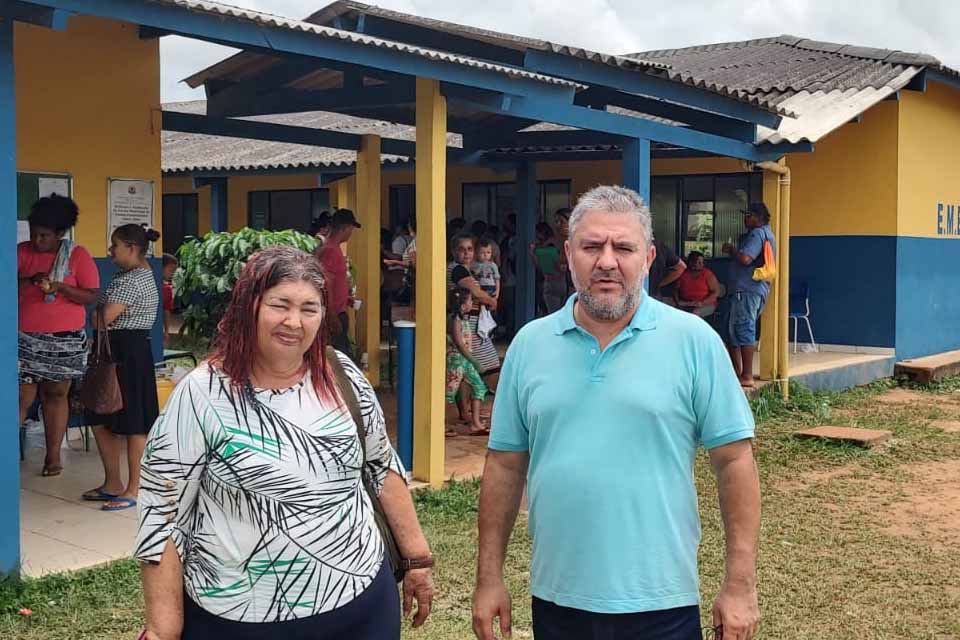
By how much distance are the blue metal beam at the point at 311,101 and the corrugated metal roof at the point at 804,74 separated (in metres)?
2.26

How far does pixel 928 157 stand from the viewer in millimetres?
14586

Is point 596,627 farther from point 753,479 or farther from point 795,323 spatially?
point 795,323

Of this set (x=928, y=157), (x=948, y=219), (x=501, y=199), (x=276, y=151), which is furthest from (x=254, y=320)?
(x=276, y=151)

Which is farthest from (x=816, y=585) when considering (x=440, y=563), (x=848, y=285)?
(x=848, y=285)

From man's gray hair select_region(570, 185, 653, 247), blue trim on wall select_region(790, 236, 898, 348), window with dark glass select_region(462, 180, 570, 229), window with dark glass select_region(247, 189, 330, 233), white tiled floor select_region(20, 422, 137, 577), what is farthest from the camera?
window with dark glass select_region(247, 189, 330, 233)

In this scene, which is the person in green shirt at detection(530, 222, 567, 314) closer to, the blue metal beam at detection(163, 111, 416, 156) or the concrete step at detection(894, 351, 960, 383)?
the blue metal beam at detection(163, 111, 416, 156)

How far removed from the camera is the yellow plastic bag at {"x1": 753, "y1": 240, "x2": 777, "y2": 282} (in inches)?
435

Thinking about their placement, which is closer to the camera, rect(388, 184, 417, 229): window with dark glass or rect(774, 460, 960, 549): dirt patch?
rect(774, 460, 960, 549): dirt patch

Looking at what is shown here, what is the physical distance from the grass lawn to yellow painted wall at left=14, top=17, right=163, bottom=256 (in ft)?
11.8

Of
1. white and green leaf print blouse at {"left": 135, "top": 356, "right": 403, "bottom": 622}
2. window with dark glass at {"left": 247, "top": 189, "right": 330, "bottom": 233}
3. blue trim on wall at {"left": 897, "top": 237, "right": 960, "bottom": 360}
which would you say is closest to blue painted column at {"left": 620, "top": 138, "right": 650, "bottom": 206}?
blue trim on wall at {"left": 897, "top": 237, "right": 960, "bottom": 360}

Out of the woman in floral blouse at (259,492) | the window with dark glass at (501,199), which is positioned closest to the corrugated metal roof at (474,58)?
the woman in floral blouse at (259,492)

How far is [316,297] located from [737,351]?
910cm

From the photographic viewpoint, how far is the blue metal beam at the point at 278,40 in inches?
210

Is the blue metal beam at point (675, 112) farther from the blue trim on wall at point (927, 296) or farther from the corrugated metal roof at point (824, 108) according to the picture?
the blue trim on wall at point (927, 296)
